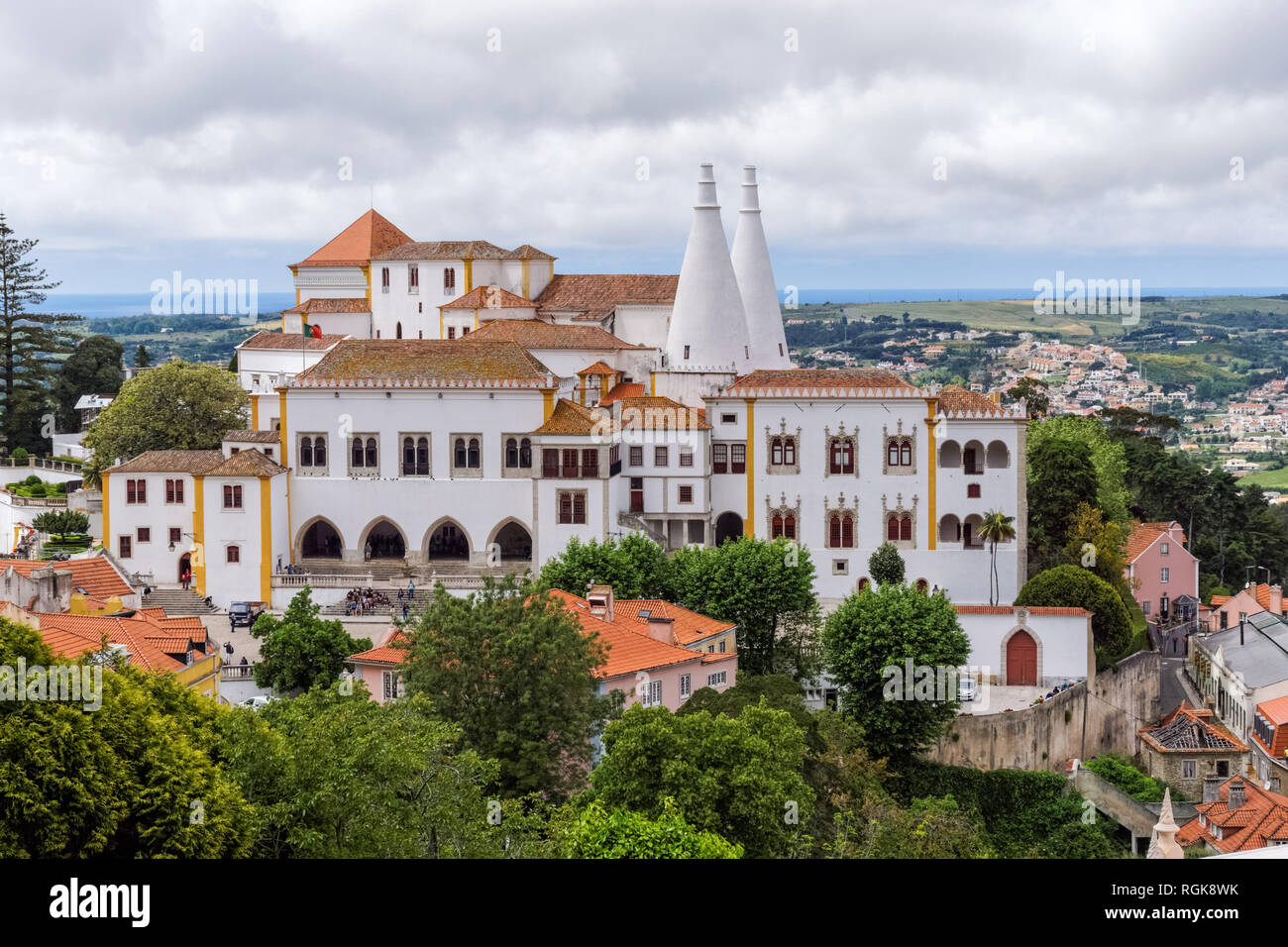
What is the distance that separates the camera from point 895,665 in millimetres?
42969

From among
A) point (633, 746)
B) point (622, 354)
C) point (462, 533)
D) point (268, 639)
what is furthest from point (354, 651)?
→ point (622, 354)

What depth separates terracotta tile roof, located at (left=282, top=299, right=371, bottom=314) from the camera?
69250mm

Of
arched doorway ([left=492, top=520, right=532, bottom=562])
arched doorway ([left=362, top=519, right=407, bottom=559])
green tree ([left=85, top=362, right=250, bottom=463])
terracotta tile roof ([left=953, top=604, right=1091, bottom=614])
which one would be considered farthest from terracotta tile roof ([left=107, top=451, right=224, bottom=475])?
terracotta tile roof ([left=953, top=604, right=1091, bottom=614])

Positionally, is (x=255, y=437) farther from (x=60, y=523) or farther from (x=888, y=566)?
(x=888, y=566)

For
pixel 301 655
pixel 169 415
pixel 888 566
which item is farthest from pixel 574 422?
pixel 169 415

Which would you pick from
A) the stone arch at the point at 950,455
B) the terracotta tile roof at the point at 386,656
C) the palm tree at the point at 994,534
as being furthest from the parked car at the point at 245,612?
the palm tree at the point at 994,534

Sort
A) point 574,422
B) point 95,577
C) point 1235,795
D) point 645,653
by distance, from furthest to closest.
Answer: point 574,422 < point 95,577 < point 1235,795 < point 645,653

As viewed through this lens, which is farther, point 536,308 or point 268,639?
point 536,308

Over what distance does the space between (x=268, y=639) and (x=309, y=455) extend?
13.5m

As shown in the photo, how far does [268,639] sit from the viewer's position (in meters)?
43.8

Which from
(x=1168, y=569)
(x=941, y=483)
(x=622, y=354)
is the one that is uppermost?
(x=622, y=354)

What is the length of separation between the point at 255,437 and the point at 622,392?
12.7 meters

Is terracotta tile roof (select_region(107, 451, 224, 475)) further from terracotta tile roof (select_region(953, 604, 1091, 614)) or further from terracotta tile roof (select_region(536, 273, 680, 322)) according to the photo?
terracotta tile roof (select_region(953, 604, 1091, 614))

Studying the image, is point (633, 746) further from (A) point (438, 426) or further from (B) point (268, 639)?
(A) point (438, 426)
